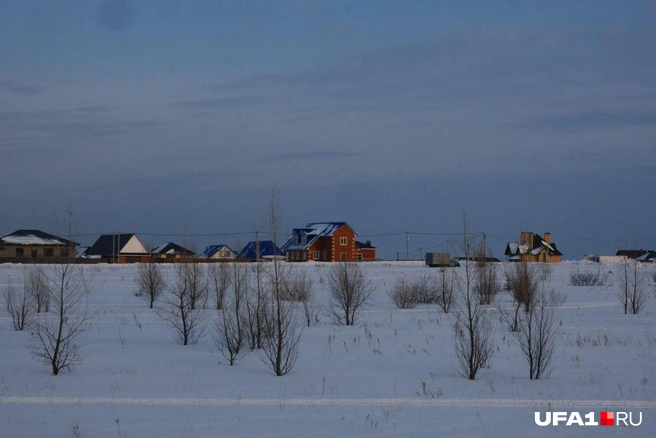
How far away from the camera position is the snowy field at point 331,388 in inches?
371

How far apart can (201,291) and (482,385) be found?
1535 cm

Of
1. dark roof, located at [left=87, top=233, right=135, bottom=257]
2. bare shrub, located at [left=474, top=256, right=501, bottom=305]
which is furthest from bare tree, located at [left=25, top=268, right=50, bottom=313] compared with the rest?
dark roof, located at [left=87, top=233, right=135, bottom=257]

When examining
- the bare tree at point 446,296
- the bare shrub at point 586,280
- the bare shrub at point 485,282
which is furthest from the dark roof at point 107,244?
the bare shrub at point 485,282

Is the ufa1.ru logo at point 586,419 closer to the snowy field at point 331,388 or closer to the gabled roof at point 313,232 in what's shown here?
the snowy field at point 331,388

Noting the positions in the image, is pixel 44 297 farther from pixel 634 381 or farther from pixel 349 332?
pixel 634 381

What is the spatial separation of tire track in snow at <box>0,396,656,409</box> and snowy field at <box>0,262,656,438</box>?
0.10 feet

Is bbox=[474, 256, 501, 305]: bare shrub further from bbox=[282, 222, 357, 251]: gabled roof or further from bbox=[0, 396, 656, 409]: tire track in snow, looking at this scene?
bbox=[282, 222, 357, 251]: gabled roof

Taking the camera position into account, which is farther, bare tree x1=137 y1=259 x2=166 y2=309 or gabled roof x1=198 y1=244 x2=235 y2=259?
gabled roof x1=198 y1=244 x2=235 y2=259

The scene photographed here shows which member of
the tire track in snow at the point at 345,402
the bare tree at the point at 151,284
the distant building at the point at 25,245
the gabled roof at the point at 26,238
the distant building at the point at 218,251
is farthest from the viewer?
the distant building at the point at 218,251

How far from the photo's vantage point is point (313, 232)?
67562 mm

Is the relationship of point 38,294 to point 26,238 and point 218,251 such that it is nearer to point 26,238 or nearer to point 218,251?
point 26,238

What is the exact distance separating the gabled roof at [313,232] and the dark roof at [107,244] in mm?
19910

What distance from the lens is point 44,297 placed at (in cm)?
2644

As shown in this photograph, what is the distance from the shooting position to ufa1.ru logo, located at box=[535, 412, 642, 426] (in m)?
9.37
